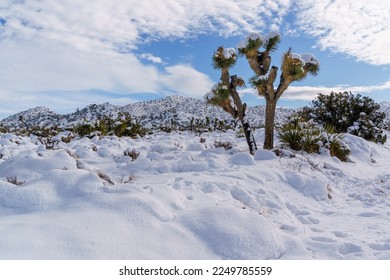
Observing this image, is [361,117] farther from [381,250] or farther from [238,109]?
[381,250]

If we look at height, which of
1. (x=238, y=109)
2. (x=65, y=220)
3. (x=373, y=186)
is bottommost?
(x=373, y=186)

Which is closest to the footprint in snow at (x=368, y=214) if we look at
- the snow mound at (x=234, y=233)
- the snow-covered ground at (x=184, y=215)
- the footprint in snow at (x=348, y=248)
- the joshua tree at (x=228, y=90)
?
the snow-covered ground at (x=184, y=215)

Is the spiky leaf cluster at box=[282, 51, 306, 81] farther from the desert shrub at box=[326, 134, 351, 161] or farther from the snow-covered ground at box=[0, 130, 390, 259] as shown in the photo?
the snow-covered ground at box=[0, 130, 390, 259]

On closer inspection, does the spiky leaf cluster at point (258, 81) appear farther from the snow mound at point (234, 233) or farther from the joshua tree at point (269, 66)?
the snow mound at point (234, 233)

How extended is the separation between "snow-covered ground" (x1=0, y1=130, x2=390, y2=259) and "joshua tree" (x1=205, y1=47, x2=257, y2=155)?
9.53 ft

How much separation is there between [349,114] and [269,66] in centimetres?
840

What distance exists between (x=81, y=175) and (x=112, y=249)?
5.53 ft

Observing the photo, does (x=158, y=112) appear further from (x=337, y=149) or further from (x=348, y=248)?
(x=348, y=248)

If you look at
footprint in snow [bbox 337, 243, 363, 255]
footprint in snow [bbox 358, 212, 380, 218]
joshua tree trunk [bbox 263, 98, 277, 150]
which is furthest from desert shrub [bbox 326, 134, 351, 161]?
footprint in snow [bbox 337, 243, 363, 255]

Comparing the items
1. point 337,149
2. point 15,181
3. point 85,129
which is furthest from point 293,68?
point 85,129

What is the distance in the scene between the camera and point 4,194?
3879 millimetres

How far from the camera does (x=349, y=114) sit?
1661 cm
